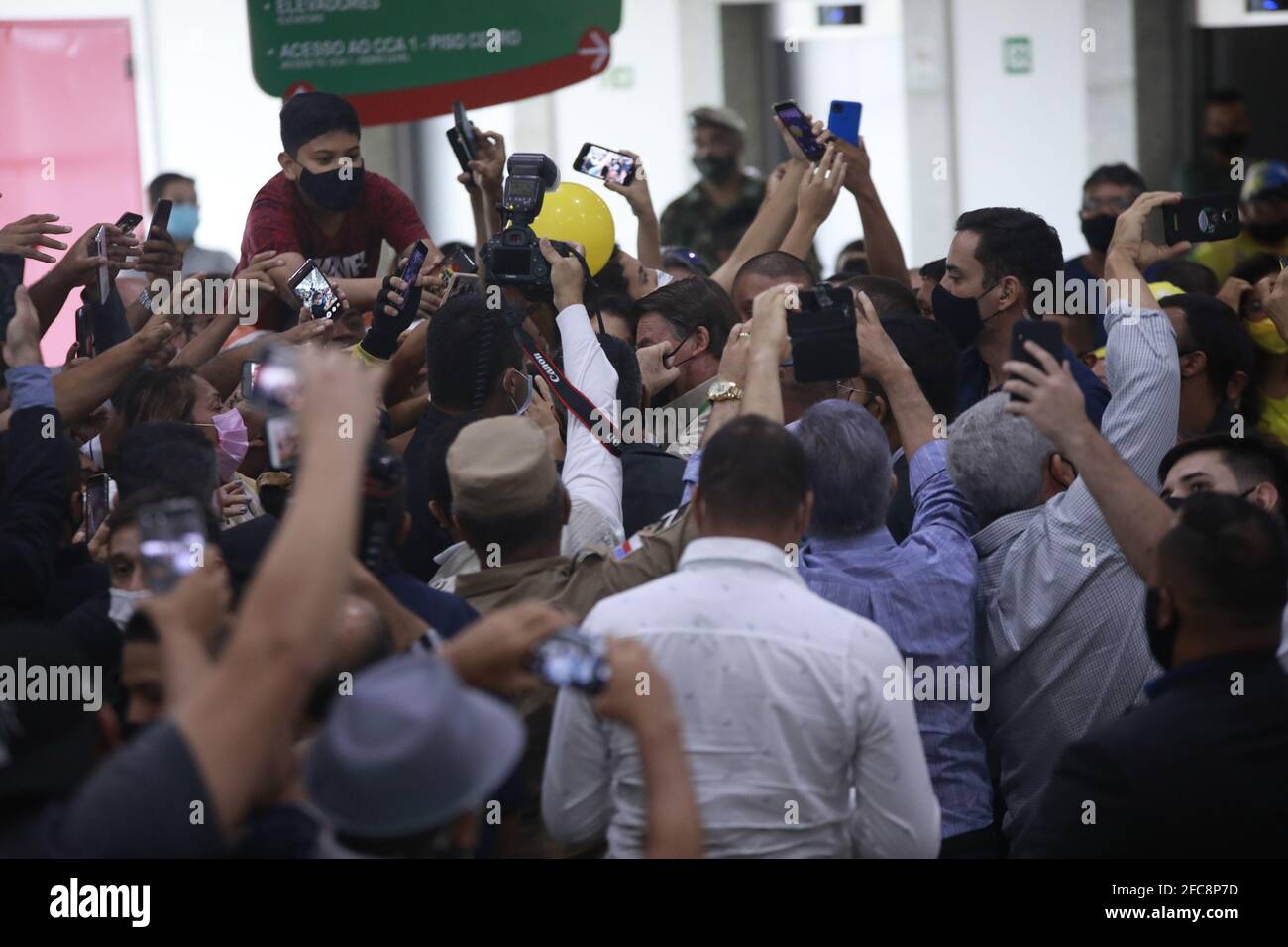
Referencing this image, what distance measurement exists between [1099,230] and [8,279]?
3476 mm

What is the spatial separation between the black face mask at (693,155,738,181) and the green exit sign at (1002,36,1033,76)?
8.89ft

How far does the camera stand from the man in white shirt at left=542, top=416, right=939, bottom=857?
7.84ft

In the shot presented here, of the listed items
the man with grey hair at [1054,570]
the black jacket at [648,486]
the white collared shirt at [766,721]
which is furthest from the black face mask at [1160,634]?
the black jacket at [648,486]

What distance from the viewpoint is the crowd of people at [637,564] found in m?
1.76

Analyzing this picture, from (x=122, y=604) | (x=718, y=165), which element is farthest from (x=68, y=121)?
(x=122, y=604)

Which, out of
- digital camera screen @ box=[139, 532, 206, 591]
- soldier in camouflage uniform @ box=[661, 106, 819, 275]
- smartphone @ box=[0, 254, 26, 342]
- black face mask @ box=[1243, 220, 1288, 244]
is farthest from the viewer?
soldier in camouflage uniform @ box=[661, 106, 819, 275]

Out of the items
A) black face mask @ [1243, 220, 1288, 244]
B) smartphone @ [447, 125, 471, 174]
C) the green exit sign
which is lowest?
black face mask @ [1243, 220, 1288, 244]

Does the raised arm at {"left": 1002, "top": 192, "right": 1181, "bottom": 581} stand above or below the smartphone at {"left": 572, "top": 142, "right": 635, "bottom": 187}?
below

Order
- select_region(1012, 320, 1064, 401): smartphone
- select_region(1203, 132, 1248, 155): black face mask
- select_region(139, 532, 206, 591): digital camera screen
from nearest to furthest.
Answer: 1. select_region(139, 532, 206, 591): digital camera screen
2. select_region(1012, 320, 1064, 401): smartphone
3. select_region(1203, 132, 1248, 155): black face mask

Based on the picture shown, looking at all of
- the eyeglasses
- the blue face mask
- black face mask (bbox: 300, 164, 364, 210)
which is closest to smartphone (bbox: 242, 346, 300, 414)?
the eyeglasses

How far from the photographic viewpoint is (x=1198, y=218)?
3.82m

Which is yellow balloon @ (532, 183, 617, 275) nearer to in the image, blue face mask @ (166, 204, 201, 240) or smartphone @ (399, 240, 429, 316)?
smartphone @ (399, 240, 429, 316)

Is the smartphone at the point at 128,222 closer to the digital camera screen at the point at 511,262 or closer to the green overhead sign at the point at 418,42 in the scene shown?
the digital camera screen at the point at 511,262

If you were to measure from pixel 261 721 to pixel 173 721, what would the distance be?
0.10 metres
